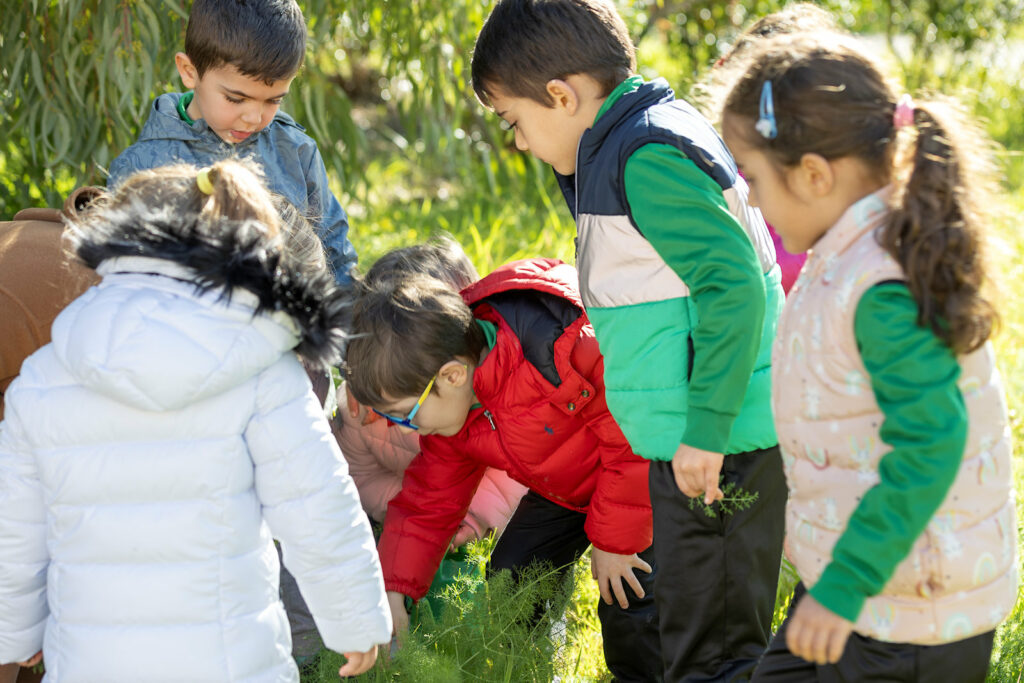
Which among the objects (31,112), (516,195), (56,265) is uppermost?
(56,265)

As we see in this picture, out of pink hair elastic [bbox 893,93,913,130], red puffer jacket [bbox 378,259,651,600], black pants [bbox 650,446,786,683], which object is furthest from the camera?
red puffer jacket [bbox 378,259,651,600]

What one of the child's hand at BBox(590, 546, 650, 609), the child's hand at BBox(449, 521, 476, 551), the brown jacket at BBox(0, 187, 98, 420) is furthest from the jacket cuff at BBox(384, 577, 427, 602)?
the brown jacket at BBox(0, 187, 98, 420)

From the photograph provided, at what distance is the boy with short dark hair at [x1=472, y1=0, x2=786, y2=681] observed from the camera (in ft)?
5.74

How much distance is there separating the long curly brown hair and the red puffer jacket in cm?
73

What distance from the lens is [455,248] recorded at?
8.46ft

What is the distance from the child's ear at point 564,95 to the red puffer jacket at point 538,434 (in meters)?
0.37

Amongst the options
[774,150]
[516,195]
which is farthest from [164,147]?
[516,195]

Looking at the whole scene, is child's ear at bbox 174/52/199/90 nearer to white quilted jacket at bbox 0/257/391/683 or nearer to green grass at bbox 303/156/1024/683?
white quilted jacket at bbox 0/257/391/683

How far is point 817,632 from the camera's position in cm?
136

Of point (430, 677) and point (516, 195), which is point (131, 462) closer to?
point (430, 677)

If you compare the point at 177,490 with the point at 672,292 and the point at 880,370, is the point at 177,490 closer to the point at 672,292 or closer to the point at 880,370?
the point at 672,292

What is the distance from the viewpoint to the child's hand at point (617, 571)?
225 centimetres

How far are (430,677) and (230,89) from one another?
141 centimetres

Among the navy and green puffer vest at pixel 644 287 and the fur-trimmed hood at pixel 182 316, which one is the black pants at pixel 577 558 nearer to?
the navy and green puffer vest at pixel 644 287
